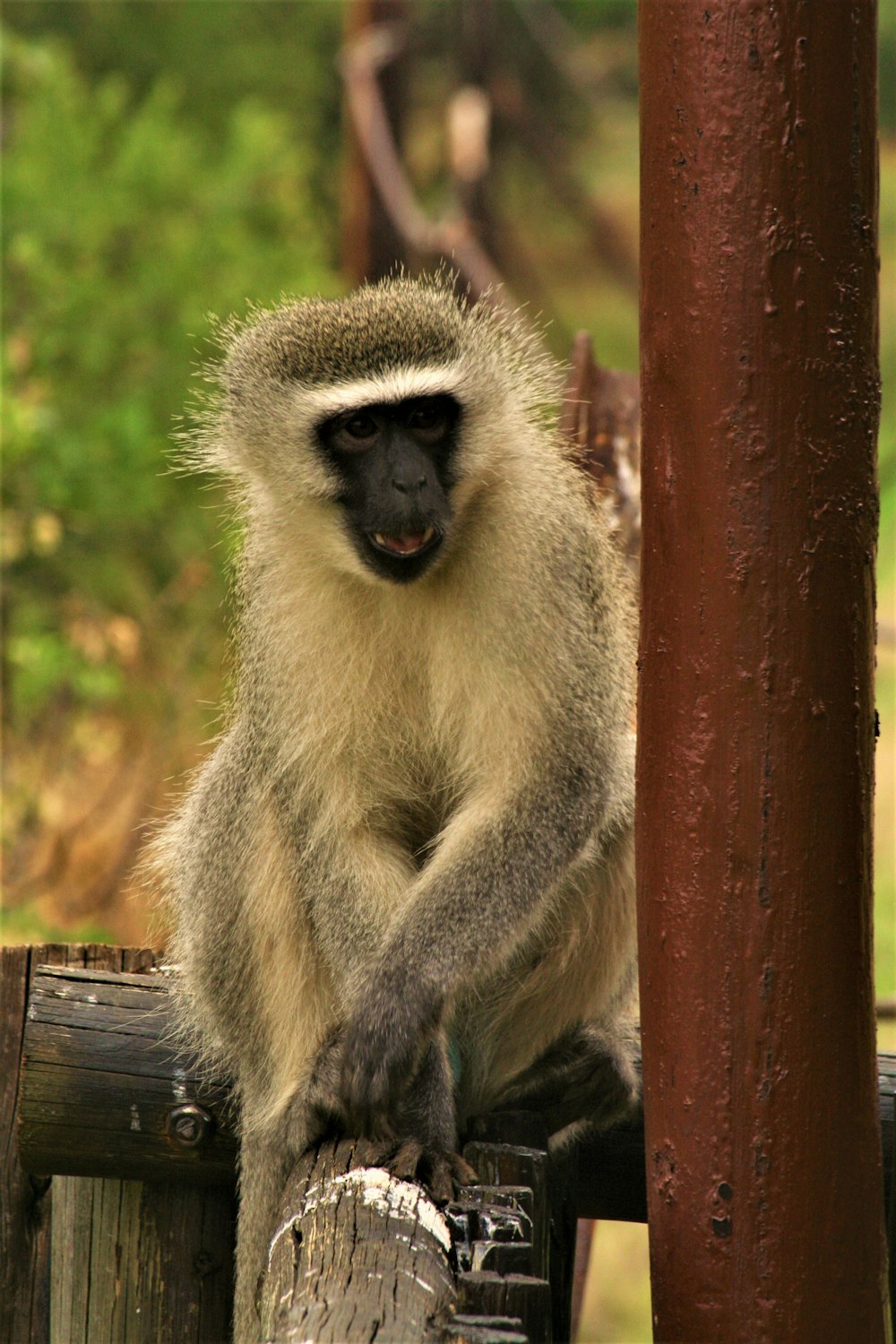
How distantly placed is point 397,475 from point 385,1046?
101 centimetres

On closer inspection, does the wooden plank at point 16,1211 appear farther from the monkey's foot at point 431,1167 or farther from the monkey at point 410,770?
the monkey's foot at point 431,1167

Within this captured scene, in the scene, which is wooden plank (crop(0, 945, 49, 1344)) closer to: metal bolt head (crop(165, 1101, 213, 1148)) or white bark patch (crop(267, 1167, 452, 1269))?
metal bolt head (crop(165, 1101, 213, 1148))

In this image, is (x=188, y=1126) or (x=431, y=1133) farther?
(x=188, y=1126)

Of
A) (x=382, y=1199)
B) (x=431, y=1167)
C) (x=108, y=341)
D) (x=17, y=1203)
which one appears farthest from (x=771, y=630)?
(x=108, y=341)

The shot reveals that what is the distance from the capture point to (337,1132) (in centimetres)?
289

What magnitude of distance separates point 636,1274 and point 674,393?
17.4ft

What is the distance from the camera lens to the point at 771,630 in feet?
6.84

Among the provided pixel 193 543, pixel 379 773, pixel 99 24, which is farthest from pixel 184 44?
pixel 379 773

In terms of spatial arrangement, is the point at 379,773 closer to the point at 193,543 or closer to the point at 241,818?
the point at 241,818

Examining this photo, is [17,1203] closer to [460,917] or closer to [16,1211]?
[16,1211]

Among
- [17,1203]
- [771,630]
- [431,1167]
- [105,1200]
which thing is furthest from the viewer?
[17,1203]

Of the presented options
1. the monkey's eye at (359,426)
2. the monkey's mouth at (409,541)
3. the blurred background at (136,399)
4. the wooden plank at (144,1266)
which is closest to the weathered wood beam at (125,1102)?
the wooden plank at (144,1266)

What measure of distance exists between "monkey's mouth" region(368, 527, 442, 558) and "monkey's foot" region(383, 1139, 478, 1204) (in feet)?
3.40

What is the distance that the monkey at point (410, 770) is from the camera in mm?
2896
